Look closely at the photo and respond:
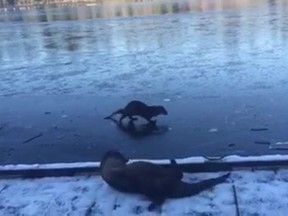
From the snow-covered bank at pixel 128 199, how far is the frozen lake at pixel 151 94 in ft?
5.98

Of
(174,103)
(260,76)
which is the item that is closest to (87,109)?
(174,103)

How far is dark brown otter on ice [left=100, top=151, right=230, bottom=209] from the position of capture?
13.3ft

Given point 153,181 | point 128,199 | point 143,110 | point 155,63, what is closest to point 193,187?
point 153,181

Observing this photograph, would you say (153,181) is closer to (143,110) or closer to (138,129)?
(138,129)

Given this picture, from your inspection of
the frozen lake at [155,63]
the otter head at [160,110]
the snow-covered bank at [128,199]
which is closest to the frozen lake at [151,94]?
the frozen lake at [155,63]

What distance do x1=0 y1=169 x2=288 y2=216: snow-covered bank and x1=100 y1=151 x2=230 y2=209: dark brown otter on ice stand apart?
5cm

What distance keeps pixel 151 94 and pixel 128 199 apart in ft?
17.5

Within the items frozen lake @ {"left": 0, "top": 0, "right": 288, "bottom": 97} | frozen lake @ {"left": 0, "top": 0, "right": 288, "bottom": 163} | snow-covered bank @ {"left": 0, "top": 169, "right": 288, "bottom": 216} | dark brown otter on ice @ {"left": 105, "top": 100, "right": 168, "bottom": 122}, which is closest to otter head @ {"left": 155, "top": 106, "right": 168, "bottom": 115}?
dark brown otter on ice @ {"left": 105, "top": 100, "right": 168, "bottom": 122}

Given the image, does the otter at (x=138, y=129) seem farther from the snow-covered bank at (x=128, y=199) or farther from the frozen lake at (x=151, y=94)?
the snow-covered bank at (x=128, y=199)

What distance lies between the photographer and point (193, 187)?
4121 mm

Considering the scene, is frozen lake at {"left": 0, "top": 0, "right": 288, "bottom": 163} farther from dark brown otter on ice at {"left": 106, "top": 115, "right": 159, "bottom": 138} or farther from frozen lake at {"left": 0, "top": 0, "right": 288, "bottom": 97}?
dark brown otter on ice at {"left": 106, "top": 115, "right": 159, "bottom": 138}

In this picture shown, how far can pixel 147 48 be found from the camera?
612 inches

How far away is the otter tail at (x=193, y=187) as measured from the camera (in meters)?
4.05

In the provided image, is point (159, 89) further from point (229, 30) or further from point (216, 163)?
point (229, 30)
